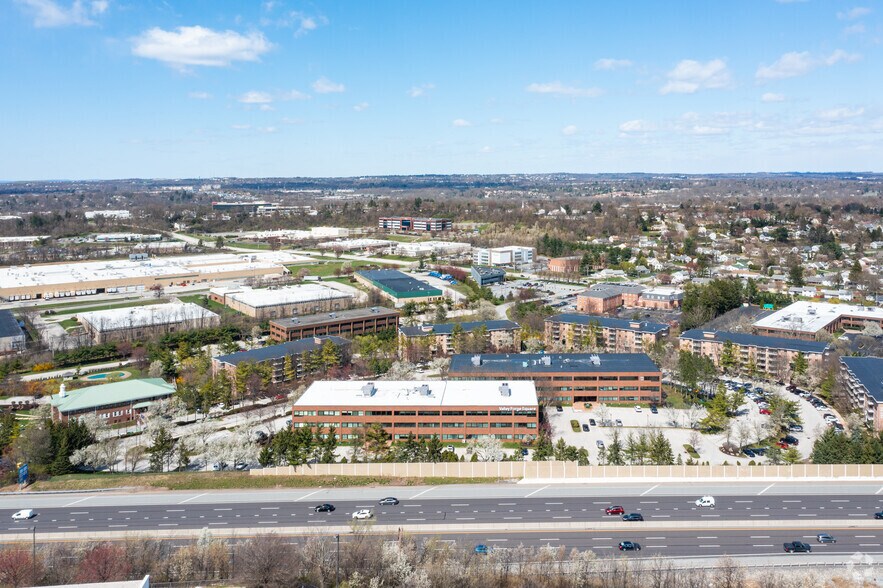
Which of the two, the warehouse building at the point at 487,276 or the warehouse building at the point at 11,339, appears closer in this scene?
the warehouse building at the point at 11,339

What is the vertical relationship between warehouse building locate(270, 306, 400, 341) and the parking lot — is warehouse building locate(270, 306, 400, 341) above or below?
above

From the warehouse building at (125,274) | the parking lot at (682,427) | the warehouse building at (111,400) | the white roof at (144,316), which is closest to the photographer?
the parking lot at (682,427)

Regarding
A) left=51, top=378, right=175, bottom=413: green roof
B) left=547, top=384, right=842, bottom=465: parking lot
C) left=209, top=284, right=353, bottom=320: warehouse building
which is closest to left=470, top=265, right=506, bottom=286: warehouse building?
left=209, top=284, right=353, bottom=320: warehouse building

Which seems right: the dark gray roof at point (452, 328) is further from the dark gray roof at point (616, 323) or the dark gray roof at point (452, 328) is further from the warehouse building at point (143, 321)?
the warehouse building at point (143, 321)

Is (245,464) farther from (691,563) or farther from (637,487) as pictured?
(691,563)

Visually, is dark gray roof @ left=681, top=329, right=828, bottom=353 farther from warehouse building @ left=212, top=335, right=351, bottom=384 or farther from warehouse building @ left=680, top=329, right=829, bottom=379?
warehouse building @ left=212, top=335, right=351, bottom=384

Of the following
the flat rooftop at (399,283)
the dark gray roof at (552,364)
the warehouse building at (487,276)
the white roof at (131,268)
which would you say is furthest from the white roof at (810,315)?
the white roof at (131,268)

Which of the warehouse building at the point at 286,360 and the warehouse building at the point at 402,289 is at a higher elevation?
the warehouse building at the point at 402,289

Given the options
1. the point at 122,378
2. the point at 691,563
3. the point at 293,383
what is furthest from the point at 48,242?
the point at 691,563
